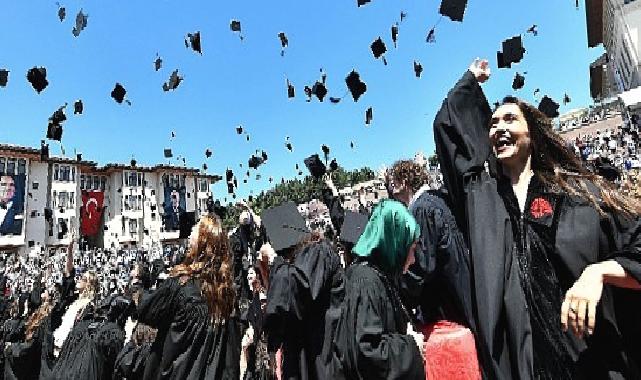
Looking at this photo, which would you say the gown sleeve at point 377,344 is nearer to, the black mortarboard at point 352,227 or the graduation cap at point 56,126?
the black mortarboard at point 352,227

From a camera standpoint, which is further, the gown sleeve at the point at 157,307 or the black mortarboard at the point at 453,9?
the black mortarboard at the point at 453,9

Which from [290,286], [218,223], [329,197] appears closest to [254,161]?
[329,197]

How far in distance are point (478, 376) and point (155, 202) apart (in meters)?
58.8

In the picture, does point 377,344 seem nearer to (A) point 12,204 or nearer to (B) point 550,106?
(B) point 550,106

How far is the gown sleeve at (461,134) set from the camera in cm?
189

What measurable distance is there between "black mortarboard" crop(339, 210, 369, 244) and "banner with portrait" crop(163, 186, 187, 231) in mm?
55406

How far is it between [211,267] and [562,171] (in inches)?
92.8

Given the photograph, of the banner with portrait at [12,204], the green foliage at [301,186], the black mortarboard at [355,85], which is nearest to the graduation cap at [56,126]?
the black mortarboard at [355,85]

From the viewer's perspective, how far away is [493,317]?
62.7 inches

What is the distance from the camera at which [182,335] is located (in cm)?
324

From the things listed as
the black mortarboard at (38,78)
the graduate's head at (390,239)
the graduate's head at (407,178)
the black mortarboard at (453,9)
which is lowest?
the graduate's head at (390,239)

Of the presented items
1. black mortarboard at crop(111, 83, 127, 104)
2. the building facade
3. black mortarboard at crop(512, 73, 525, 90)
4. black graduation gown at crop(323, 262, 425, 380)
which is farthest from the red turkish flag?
black graduation gown at crop(323, 262, 425, 380)

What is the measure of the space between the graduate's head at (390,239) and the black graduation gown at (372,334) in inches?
2.5

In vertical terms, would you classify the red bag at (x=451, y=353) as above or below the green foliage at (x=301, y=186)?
below
